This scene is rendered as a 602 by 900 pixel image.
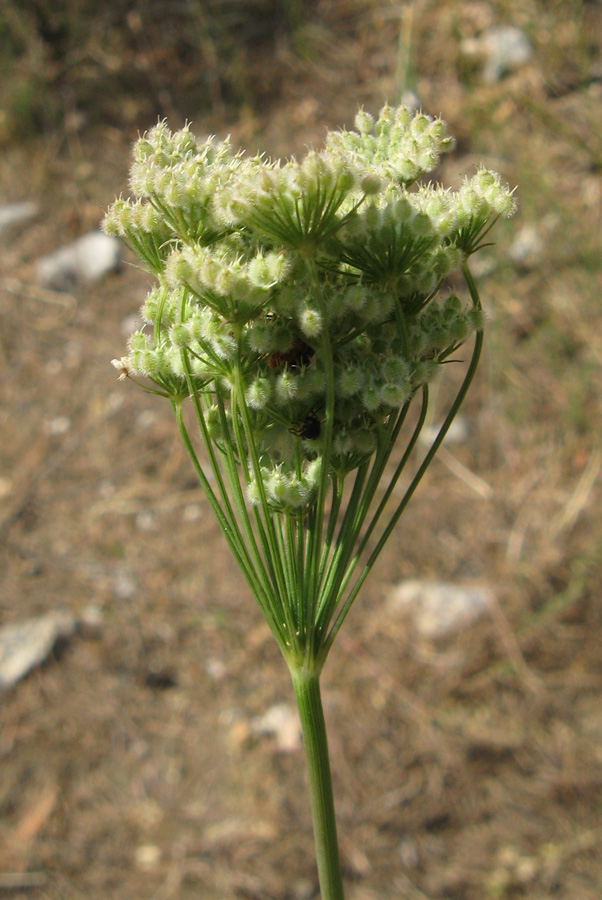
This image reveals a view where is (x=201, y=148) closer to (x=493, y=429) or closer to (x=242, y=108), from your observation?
(x=493, y=429)

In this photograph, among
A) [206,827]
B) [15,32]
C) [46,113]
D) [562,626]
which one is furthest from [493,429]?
[15,32]

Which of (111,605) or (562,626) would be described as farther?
(111,605)

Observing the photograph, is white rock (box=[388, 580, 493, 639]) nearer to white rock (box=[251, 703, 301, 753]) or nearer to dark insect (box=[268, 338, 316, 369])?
white rock (box=[251, 703, 301, 753])

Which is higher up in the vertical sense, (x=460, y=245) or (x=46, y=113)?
(x=46, y=113)

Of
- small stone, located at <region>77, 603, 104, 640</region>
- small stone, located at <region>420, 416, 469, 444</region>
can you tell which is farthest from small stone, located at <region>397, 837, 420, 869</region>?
small stone, located at <region>420, 416, 469, 444</region>

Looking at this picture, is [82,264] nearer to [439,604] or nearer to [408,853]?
[439,604]
